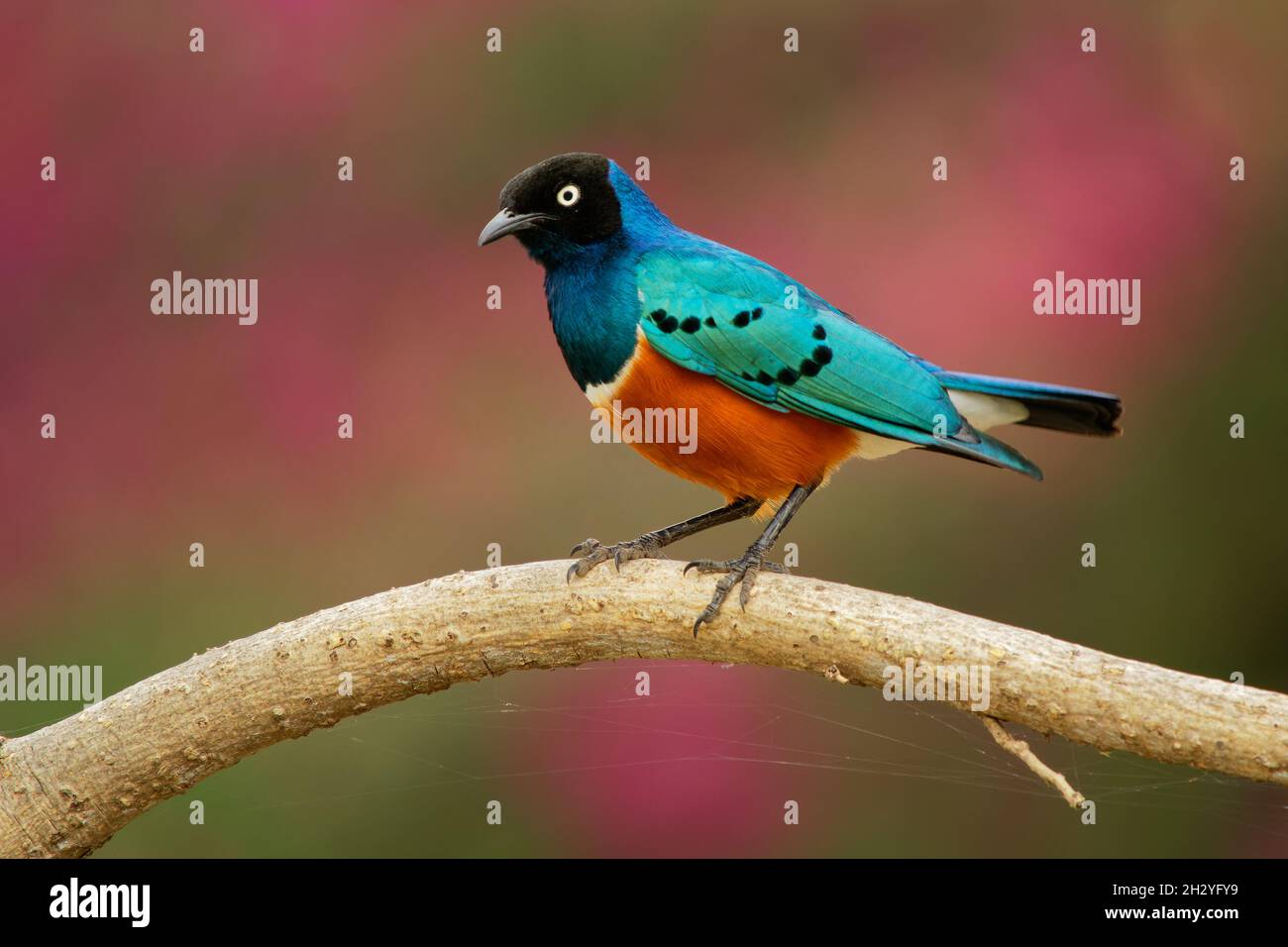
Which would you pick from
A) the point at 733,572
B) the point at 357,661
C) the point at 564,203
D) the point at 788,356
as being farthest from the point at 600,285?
the point at 357,661

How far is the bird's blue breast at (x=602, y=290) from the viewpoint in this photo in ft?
10.9

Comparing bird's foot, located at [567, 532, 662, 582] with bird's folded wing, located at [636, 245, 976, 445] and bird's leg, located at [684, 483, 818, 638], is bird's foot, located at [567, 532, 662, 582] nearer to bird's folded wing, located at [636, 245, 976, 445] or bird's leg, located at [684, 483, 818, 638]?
bird's leg, located at [684, 483, 818, 638]

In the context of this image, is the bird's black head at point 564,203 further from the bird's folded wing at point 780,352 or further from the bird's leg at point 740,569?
the bird's leg at point 740,569

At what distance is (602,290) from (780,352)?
0.46m

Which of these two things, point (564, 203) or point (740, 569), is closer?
point (740, 569)

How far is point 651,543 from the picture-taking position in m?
3.34

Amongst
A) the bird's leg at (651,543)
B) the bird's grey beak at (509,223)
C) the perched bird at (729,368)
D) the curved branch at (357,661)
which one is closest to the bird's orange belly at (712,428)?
the perched bird at (729,368)

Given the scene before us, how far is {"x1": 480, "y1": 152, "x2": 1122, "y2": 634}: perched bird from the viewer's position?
331cm

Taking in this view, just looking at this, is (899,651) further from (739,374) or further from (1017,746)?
(739,374)

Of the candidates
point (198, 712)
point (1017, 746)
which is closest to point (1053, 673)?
point (1017, 746)

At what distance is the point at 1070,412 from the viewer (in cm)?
345

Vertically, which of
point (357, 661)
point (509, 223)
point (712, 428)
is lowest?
point (357, 661)

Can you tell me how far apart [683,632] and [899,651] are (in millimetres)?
494

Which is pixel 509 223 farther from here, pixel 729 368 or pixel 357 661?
pixel 357 661
